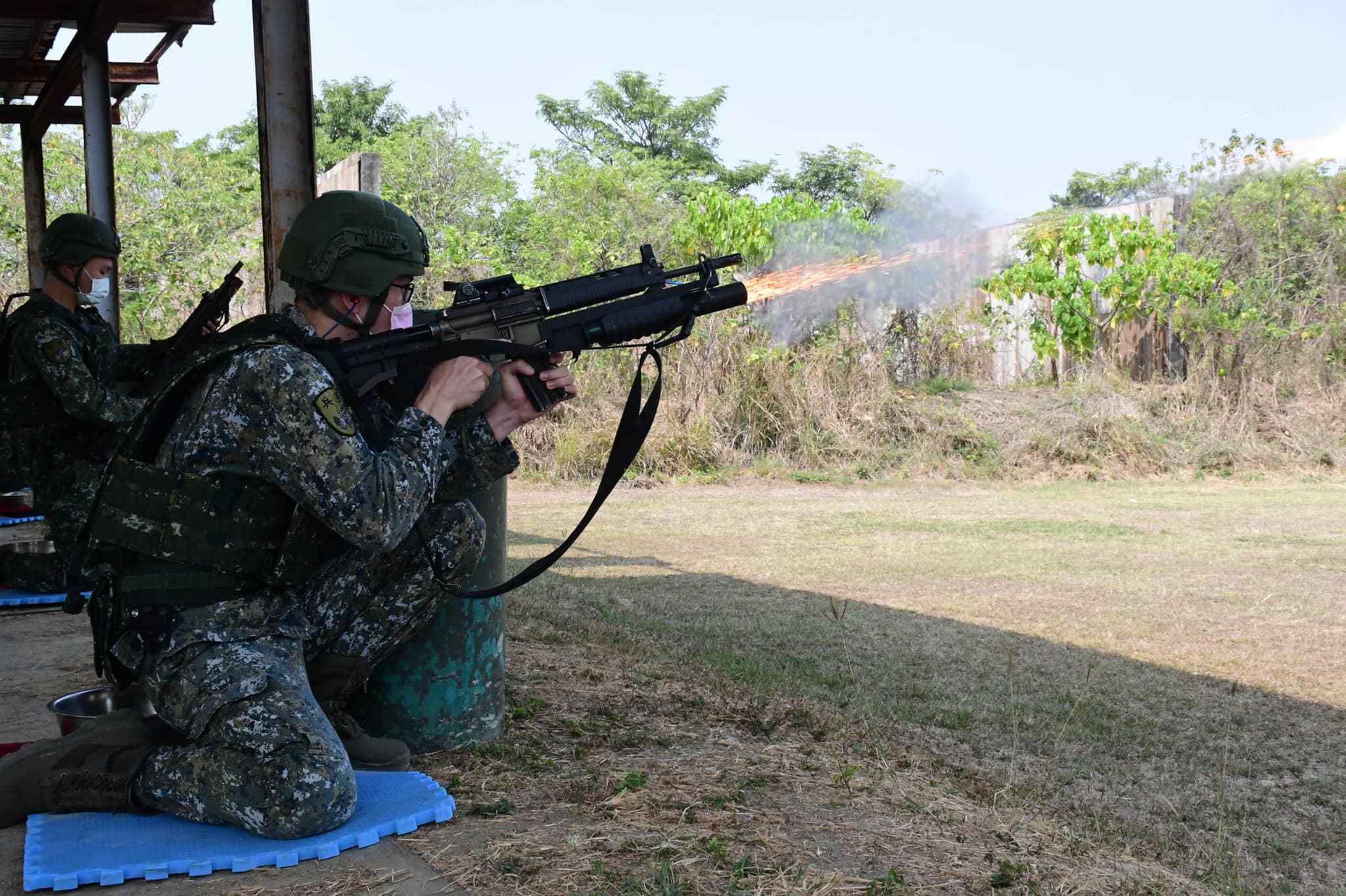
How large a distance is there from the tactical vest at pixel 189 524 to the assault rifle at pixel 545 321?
19 centimetres

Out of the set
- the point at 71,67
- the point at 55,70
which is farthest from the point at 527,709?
the point at 55,70

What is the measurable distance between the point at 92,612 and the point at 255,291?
49.8 ft

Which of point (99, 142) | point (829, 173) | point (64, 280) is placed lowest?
point (64, 280)

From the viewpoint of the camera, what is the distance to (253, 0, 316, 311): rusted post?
4484 millimetres

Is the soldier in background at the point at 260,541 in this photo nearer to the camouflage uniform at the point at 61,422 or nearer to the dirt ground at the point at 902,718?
the dirt ground at the point at 902,718

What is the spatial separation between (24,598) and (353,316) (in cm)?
347

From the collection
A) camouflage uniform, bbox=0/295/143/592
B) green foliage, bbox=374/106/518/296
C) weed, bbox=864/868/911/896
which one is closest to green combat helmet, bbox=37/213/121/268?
camouflage uniform, bbox=0/295/143/592

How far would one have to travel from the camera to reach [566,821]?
3.20m

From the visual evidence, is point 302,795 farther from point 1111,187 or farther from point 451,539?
point 1111,187

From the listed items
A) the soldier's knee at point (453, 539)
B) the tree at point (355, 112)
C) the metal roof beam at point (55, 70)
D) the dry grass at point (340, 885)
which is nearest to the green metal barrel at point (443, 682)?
the soldier's knee at point (453, 539)

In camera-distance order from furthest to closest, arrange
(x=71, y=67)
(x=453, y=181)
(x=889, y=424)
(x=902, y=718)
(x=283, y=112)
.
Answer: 1. (x=453, y=181)
2. (x=889, y=424)
3. (x=71, y=67)
4. (x=902, y=718)
5. (x=283, y=112)

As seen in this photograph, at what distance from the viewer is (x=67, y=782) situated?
3045mm

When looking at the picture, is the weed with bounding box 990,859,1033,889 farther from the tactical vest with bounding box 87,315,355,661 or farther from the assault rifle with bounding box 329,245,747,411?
the tactical vest with bounding box 87,315,355,661

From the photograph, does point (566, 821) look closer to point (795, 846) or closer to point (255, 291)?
point (795, 846)
